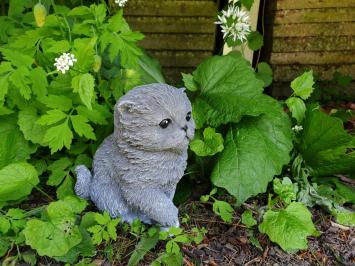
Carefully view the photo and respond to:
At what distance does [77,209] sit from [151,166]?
16.4 inches

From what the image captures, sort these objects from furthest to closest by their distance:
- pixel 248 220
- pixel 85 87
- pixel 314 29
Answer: pixel 314 29, pixel 248 220, pixel 85 87

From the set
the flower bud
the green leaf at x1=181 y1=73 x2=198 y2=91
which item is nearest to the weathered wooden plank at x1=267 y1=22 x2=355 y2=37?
the green leaf at x1=181 y1=73 x2=198 y2=91

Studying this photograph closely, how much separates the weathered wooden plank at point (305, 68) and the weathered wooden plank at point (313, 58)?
0.03m

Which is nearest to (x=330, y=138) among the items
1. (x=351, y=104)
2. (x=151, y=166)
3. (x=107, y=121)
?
(x=151, y=166)

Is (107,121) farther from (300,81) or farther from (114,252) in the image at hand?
(300,81)

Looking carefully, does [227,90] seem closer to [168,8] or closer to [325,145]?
[325,145]

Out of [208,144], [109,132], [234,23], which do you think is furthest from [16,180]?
[234,23]

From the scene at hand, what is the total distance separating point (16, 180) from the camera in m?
2.08

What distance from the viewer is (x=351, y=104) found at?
3.71 m

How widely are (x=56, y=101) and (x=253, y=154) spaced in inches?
37.6

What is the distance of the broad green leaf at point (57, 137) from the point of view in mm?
2064

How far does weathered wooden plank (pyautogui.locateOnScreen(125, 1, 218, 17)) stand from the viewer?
3387 mm

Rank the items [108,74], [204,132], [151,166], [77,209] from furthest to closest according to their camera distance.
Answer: [108,74] → [204,132] → [77,209] → [151,166]

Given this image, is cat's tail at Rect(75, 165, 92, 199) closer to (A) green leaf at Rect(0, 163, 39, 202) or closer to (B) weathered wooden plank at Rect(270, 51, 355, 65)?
(A) green leaf at Rect(0, 163, 39, 202)
